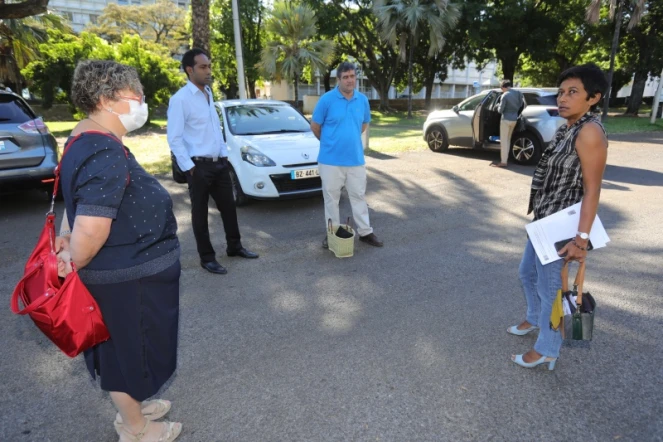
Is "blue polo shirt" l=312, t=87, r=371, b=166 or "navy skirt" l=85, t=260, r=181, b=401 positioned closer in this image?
"navy skirt" l=85, t=260, r=181, b=401

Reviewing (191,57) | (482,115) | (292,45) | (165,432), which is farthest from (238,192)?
(292,45)

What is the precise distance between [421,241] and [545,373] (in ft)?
7.94

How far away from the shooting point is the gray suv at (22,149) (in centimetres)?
566

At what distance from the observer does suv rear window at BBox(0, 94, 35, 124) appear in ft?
19.2

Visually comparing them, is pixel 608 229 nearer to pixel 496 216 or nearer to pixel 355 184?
pixel 496 216

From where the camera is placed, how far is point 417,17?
2281 centimetres

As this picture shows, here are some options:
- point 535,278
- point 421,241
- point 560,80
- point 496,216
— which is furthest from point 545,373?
point 496,216

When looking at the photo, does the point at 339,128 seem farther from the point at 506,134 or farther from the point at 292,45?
the point at 292,45

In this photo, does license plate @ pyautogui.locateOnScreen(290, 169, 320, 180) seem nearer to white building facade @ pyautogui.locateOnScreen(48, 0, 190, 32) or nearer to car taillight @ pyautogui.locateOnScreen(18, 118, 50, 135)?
car taillight @ pyautogui.locateOnScreen(18, 118, 50, 135)

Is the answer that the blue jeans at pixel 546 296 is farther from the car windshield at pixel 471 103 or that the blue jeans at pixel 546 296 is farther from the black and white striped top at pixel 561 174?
the car windshield at pixel 471 103

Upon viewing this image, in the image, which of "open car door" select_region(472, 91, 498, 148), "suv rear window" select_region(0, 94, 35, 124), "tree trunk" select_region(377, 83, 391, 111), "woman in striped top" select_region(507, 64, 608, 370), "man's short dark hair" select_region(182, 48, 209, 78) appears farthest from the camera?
"tree trunk" select_region(377, 83, 391, 111)

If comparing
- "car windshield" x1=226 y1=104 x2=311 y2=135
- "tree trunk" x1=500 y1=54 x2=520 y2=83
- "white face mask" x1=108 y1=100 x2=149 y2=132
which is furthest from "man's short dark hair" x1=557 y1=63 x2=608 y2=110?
"tree trunk" x1=500 y1=54 x2=520 y2=83

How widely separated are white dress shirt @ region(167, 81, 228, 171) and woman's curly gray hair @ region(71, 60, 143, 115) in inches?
87.6

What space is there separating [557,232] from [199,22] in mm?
9367
